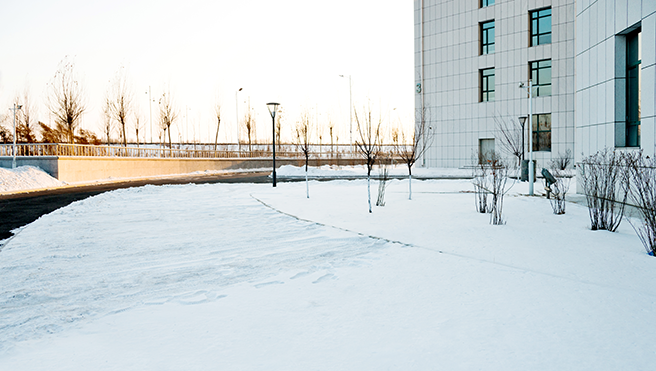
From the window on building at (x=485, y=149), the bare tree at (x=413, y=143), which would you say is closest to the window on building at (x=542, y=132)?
the window on building at (x=485, y=149)

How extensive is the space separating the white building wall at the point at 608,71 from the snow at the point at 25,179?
25420mm

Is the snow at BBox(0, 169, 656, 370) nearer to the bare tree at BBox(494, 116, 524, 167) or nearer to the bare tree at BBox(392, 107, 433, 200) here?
the bare tree at BBox(392, 107, 433, 200)

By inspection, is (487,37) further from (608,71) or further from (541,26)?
(608,71)

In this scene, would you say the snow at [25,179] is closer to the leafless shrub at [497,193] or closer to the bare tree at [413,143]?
the bare tree at [413,143]

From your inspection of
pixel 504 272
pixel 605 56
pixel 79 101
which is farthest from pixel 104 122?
pixel 504 272

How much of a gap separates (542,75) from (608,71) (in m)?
23.0

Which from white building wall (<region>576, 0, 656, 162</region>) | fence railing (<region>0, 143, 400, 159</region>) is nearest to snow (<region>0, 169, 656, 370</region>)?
white building wall (<region>576, 0, 656, 162</region>)

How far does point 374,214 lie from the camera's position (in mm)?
11188

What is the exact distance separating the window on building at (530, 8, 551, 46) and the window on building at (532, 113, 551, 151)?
18.7 feet

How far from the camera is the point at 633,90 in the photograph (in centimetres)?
1322

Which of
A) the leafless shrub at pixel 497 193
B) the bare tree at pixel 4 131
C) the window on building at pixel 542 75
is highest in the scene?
the window on building at pixel 542 75

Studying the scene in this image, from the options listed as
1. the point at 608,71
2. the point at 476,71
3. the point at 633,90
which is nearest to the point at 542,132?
the point at 476,71

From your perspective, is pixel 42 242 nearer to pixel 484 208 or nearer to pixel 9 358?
pixel 9 358

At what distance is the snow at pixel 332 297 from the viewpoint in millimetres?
3740
